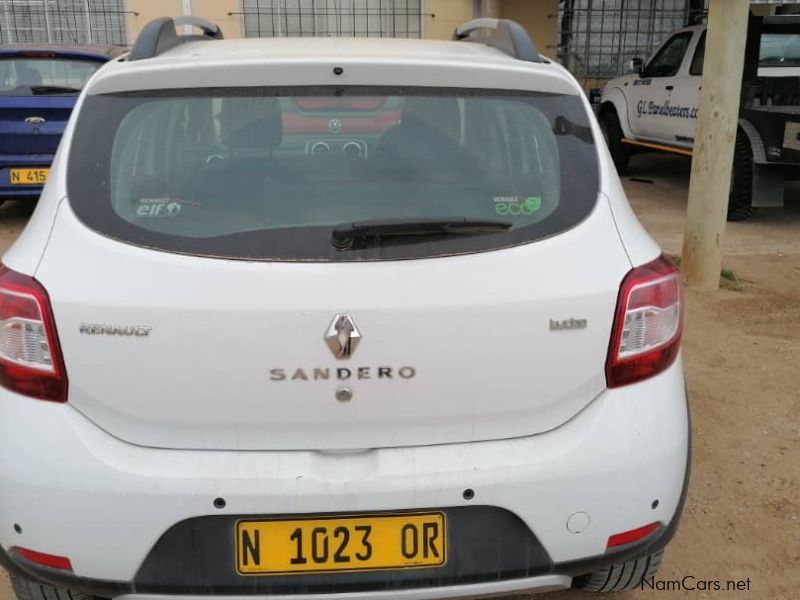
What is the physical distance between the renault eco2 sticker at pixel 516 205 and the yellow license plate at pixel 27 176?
6.10m

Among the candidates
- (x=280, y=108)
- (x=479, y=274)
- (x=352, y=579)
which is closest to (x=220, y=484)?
(x=352, y=579)

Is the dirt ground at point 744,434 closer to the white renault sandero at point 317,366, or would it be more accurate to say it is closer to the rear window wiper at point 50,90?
the white renault sandero at point 317,366

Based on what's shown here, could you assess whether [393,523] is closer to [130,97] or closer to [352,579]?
[352,579]

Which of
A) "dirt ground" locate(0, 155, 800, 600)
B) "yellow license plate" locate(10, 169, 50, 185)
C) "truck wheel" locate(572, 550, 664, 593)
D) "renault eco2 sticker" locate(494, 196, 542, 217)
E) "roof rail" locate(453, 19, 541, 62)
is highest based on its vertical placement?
"roof rail" locate(453, 19, 541, 62)

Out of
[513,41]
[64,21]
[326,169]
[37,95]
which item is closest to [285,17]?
[64,21]

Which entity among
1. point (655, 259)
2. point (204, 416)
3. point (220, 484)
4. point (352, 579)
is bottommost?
point (352, 579)

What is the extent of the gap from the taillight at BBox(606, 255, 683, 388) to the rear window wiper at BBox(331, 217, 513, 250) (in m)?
0.33

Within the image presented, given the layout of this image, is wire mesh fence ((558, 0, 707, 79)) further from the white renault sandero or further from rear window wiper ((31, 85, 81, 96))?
the white renault sandero

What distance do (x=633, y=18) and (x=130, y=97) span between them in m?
13.9

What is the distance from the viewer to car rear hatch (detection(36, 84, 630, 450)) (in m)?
1.78

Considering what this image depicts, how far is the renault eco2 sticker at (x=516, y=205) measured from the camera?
1953 mm

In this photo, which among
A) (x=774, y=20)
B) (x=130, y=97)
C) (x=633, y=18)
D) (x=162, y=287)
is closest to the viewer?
(x=162, y=287)

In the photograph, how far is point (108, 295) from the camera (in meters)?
1.77

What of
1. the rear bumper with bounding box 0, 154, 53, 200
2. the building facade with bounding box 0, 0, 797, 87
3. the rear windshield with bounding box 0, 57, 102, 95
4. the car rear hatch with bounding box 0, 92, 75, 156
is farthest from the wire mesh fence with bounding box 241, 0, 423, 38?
the rear bumper with bounding box 0, 154, 53, 200
